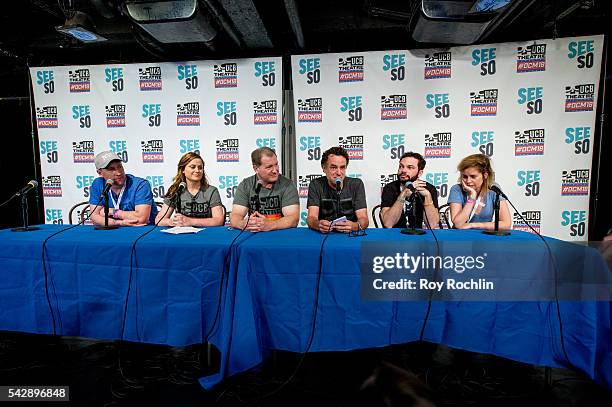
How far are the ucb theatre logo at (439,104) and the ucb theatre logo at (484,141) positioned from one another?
397 mm

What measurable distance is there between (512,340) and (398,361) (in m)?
0.63

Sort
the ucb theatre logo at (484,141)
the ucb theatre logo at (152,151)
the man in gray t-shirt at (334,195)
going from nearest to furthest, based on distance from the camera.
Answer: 1. the man in gray t-shirt at (334,195)
2. the ucb theatre logo at (484,141)
3. the ucb theatre logo at (152,151)

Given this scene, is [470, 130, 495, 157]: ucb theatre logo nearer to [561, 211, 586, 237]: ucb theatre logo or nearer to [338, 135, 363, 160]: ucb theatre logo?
[561, 211, 586, 237]: ucb theatre logo

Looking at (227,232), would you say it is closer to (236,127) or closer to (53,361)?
(53,361)

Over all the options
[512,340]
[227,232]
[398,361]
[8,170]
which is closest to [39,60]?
[8,170]

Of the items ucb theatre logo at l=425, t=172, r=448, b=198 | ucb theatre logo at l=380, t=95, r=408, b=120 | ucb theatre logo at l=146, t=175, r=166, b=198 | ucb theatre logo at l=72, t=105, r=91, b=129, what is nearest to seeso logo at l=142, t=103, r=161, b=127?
ucb theatre logo at l=146, t=175, r=166, b=198

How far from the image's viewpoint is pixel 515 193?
11.8ft

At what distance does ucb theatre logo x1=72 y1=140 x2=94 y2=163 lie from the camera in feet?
13.6

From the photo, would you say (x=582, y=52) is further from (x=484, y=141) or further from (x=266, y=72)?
(x=266, y=72)

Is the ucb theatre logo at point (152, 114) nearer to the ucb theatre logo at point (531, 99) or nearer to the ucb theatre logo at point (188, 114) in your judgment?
the ucb theatre logo at point (188, 114)

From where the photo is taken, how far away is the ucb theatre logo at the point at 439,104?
3.62 m

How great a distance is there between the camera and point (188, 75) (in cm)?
394

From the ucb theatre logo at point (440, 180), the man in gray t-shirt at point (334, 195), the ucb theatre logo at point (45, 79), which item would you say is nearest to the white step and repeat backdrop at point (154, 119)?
the ucb theatre logo at point (45, 79)

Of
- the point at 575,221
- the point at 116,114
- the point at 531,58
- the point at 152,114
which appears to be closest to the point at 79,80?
the point at 116,114
